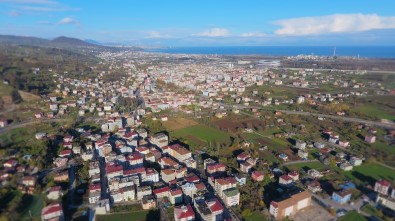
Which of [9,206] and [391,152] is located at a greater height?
[391,152]

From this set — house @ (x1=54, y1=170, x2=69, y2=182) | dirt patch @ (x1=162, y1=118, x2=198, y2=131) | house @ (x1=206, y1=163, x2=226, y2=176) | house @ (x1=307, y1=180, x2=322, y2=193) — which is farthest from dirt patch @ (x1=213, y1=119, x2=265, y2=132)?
house @ (x1=54, y1=170, x2=69, y2=182)

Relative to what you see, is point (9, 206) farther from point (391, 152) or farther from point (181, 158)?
point (391, 152)

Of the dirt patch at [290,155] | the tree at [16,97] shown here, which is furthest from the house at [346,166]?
the tree at [16,97]

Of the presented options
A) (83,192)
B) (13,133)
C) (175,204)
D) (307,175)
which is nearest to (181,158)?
(175,204)

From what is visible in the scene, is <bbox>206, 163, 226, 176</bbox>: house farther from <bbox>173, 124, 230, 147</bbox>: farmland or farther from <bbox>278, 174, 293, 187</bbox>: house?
<bbox>173, 124, 230, 147</bbox>: farmland

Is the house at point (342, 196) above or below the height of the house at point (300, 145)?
below

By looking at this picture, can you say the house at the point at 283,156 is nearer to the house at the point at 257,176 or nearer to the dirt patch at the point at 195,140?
the house at the point at 257,176

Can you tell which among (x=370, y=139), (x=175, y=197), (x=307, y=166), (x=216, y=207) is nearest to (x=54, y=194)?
(x=175, y=197)
